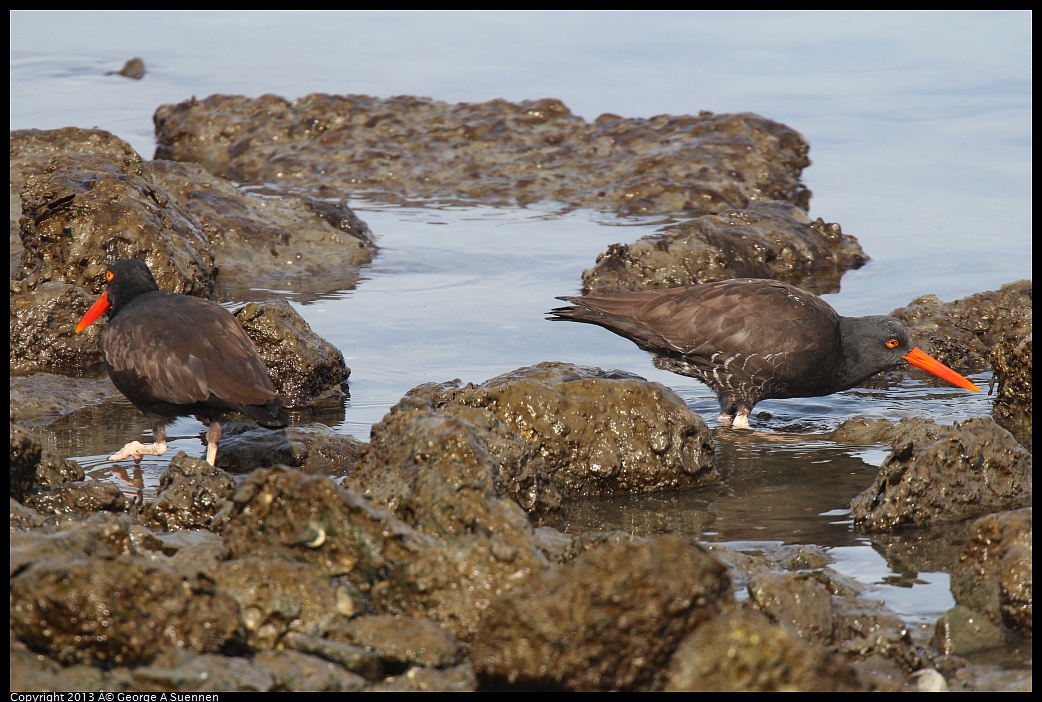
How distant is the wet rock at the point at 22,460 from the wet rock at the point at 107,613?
1759mm

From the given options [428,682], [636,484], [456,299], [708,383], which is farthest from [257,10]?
[428,682]

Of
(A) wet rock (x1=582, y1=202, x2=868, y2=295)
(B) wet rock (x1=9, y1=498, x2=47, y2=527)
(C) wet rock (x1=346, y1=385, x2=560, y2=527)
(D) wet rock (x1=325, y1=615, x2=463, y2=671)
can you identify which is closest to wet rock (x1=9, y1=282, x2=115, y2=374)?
(B) wet rock (x1=9, y1=498, x2=47, y2=527)

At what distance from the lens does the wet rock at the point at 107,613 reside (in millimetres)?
3637

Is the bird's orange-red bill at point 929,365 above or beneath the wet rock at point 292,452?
above

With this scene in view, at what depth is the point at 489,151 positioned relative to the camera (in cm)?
1455

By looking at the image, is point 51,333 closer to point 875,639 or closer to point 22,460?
point 22,460

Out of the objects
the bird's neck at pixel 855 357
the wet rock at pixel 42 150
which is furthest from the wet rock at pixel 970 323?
the wet rock at pixel 42 150

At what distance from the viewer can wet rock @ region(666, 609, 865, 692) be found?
3.46 metres

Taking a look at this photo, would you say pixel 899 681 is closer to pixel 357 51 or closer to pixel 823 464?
pixel 823 464

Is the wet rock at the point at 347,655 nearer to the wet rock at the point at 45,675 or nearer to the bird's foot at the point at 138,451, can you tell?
the wet rock at the point at 45,675

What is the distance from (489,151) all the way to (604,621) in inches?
450

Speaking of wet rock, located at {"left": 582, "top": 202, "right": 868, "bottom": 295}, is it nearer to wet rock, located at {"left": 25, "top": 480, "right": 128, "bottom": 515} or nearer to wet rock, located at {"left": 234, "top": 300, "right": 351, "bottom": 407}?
wet rock, located at {"left": 234, "top": 300, "right": 351, "bottom": 407}


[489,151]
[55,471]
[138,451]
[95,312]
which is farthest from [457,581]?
[489,151]

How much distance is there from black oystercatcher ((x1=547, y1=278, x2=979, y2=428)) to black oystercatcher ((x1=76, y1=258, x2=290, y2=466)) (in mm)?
2854
